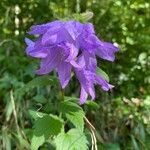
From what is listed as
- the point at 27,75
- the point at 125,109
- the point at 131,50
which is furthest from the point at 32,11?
the point at 125,109

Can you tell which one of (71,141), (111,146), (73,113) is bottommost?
(111,146)

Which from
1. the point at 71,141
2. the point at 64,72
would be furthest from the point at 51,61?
the point at 71,141

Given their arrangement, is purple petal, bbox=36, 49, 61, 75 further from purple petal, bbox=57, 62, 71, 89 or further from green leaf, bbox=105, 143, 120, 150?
green leaf, bbox=105, 143, 120, 150

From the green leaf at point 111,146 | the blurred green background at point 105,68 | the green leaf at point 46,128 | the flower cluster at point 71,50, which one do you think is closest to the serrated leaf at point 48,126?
the green leaf at point 46,128

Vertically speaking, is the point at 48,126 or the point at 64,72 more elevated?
the point at 64,72

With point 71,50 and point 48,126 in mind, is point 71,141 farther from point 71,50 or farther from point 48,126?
point 71,50

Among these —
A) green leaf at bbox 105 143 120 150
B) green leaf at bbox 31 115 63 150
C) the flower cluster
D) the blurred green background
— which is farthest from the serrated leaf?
the blurred green background

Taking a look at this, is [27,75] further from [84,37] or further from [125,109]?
[84,37]
